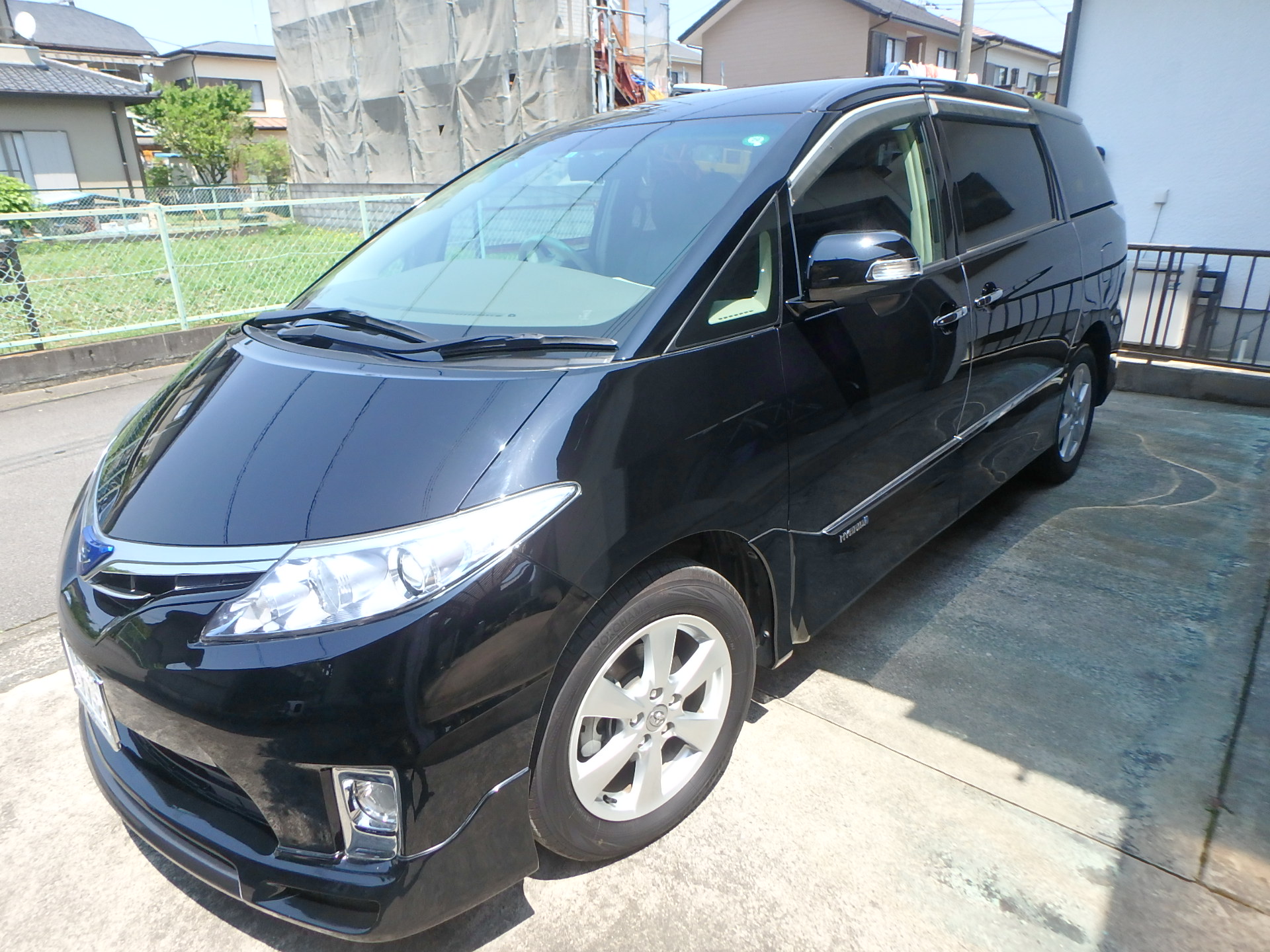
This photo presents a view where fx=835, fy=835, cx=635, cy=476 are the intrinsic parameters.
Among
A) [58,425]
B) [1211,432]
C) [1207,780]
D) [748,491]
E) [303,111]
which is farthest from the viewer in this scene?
[303,111]

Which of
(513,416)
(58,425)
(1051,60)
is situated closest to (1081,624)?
(513,416)

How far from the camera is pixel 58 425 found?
577 cm

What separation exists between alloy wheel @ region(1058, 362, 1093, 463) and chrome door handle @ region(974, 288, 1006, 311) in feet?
3.71

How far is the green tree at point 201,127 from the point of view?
28.4 meters

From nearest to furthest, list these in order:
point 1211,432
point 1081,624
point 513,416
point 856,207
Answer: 1. point 513,416
2. point 856,207
3. point 1081,624
4. point 1211,432

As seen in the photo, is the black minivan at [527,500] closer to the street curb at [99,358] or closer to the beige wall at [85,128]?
the street curb at [99,358]

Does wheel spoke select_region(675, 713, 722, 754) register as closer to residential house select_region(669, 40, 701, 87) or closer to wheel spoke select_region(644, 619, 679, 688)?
wheel spoke select_region(644, 619, 679, 688)

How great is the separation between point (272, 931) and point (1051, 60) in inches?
1765

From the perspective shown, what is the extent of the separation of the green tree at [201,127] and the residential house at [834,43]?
19.2 metres

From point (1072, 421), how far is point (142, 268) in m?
7.53

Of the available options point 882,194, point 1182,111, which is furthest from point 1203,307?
point 882,194

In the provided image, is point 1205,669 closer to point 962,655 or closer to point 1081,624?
point 1081,624

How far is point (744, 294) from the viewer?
2146mm

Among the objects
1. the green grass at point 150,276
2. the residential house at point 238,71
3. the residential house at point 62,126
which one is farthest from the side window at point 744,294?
the residential house at point 238,71
